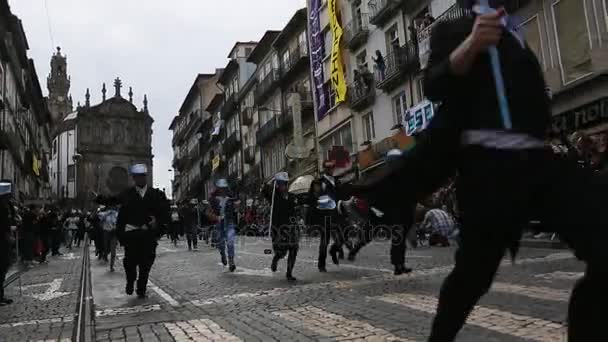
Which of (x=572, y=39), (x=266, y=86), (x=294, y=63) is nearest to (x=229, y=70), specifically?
(x=266, y=86)

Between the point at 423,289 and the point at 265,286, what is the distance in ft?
7.81

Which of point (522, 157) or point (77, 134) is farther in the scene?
point (77, 134)

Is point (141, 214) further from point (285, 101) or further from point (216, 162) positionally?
Result: point (216, 162)

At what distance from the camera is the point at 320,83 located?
33906mm

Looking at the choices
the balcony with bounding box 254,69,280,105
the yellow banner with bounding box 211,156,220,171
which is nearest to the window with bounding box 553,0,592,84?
the balcony with bounding box 254,69,280,105

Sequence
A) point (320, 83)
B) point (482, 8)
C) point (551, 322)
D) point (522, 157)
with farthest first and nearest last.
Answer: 1. point (320, 83)
2. point (551, 322)
3. point (482, 8)
4. point (522, 157)

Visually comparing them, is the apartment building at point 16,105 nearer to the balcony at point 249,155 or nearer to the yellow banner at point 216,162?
the yellow banner at point 216,162

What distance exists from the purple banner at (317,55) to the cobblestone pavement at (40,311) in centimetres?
2369

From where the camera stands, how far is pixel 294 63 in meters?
37.6

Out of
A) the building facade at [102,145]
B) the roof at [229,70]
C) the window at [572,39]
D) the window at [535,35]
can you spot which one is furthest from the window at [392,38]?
the building facade at [102,145]

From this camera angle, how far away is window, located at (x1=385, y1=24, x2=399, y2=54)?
26.3 m

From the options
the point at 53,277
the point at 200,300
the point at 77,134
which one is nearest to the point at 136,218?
the point at 200,300

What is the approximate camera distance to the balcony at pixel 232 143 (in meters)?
54.3

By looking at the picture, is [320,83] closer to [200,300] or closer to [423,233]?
[423,233]
